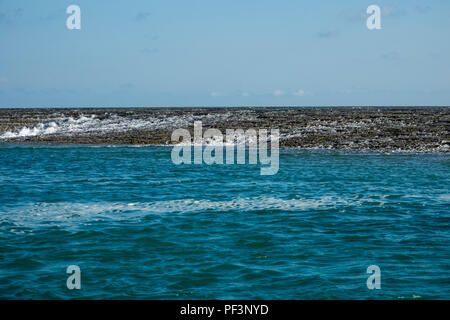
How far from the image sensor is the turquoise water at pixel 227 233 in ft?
37.1

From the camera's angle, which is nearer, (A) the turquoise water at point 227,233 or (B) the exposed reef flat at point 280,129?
(A) the turquoise water at point 227,233

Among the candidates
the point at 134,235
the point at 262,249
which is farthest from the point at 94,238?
the point at 262,249

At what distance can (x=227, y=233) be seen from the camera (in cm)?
1544

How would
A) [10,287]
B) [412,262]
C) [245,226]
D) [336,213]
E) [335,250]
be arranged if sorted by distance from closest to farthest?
1. [10,287]
2. [412,262]
3. [335,250]
4. [245,226]
5. [336,213]

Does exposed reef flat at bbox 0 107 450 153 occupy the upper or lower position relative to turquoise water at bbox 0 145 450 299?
upper

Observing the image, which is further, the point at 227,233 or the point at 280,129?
the point at 280,129

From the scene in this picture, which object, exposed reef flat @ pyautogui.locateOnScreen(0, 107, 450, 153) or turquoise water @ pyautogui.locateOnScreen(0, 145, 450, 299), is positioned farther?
exposed reef flat @ pyautogui.locateOnScreen(0, 107, 450, 153)

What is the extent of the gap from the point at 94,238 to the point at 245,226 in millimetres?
4402

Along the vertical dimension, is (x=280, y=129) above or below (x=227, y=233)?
above

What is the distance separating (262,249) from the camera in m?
13.8

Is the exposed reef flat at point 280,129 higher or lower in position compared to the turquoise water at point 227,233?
higher

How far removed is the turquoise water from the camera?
11.3m

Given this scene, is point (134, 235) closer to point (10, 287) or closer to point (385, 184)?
point (10, 287)

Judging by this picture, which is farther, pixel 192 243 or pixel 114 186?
pixel 114 186
